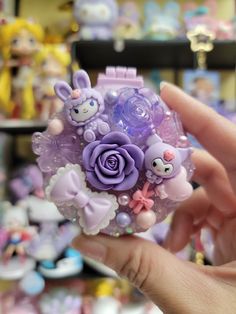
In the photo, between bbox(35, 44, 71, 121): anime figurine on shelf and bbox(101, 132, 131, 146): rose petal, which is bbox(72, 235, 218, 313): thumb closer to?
bbox(101, 132, 131, 146): rose petal

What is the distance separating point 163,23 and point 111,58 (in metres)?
0.25

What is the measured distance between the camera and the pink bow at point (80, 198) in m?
0.46

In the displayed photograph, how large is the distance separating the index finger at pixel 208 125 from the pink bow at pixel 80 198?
8.6 inches

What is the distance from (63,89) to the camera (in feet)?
1.64

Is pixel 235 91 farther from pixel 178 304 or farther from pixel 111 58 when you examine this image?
pixel 178 304

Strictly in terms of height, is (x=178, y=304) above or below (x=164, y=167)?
below

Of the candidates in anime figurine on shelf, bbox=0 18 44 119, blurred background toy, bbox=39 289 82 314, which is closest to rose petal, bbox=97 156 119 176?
blurred background toy, bbox=39 289 82 314

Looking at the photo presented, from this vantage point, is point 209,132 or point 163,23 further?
point 163,23

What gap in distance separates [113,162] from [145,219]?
81 mm

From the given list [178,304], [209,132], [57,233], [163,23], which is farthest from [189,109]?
[163,23]

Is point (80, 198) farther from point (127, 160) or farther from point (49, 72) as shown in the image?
point (49, 72)

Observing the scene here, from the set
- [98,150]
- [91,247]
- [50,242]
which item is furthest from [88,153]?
[50,242]

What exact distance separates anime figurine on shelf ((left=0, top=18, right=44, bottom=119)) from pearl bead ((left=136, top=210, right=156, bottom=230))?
3.18 ft

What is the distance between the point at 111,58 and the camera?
157 cm
